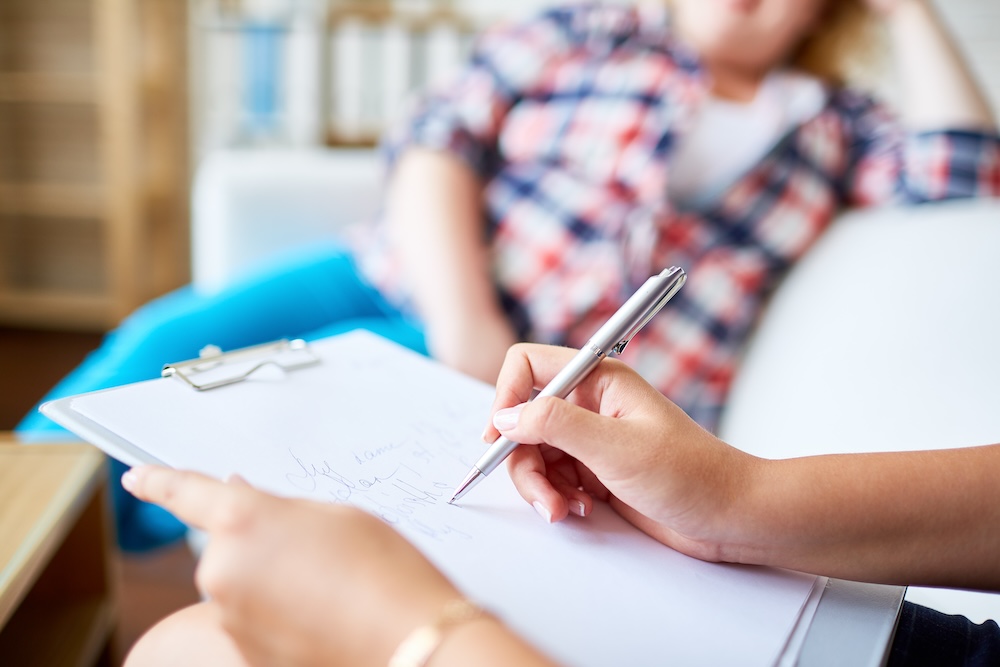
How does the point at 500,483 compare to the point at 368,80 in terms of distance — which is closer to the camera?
the point at 500,483

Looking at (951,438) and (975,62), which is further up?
(975,62)

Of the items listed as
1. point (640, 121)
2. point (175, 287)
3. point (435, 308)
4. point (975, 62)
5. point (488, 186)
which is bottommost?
point (175, 287)

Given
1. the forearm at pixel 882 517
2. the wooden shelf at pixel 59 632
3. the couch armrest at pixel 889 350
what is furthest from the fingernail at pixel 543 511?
the wooden shelf at pixel 59 632

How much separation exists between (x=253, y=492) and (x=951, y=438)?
1.79 feet

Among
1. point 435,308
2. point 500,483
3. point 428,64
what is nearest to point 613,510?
point 500,483

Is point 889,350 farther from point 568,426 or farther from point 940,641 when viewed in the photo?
point 568,426

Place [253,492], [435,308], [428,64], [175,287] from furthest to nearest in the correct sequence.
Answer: [175,287] < [428,64] < [435,308] < [253,492]

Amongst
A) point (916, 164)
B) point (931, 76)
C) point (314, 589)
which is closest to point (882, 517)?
point (314, 589)

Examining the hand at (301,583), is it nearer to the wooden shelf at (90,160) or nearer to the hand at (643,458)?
the hand at (643,458)

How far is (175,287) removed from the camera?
230 cm

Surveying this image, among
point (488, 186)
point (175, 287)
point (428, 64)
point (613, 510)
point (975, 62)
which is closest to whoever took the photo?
point (613, 510)

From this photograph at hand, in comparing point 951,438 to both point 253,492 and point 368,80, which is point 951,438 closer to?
point 253,492

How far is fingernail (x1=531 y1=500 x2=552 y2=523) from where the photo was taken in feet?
1.35

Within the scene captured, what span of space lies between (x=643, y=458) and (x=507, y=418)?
77mm
